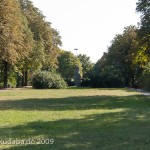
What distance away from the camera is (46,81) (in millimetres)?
65500

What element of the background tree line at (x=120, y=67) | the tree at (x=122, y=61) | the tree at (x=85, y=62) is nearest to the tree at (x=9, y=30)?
the background tree line at (x=120, y=67)

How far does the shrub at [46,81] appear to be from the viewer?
65062mm

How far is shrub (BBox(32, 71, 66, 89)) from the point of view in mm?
65062

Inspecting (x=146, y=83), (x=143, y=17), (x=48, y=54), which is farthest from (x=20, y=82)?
(x=143, y=17)

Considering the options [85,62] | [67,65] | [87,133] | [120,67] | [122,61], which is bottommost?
[87,133]

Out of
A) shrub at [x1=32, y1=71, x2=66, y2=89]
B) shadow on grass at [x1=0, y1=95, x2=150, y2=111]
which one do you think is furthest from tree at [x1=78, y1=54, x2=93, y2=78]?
shadow on grass at [x1=0, y1=95, x2=150, y2=111]

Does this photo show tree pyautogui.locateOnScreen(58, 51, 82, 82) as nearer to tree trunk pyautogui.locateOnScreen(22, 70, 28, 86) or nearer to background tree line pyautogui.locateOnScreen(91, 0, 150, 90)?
tree trunk pyautogui.locateOnScreen(22, 70, 28, 86)

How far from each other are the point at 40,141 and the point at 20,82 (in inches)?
2808

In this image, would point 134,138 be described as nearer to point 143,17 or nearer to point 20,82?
point 143,17

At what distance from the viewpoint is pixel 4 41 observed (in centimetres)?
4453

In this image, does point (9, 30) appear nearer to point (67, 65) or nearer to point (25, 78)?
point (25, 78)

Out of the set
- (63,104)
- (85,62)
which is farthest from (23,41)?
(85,62)

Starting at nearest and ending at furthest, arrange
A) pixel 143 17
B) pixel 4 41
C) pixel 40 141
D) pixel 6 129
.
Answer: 1. pixel 40 141
2. pixel 6 129
3. pixel 143 17
4. pixel 4 41

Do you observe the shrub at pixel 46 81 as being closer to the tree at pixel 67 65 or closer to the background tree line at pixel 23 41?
the background tree line at pixel 23 41
